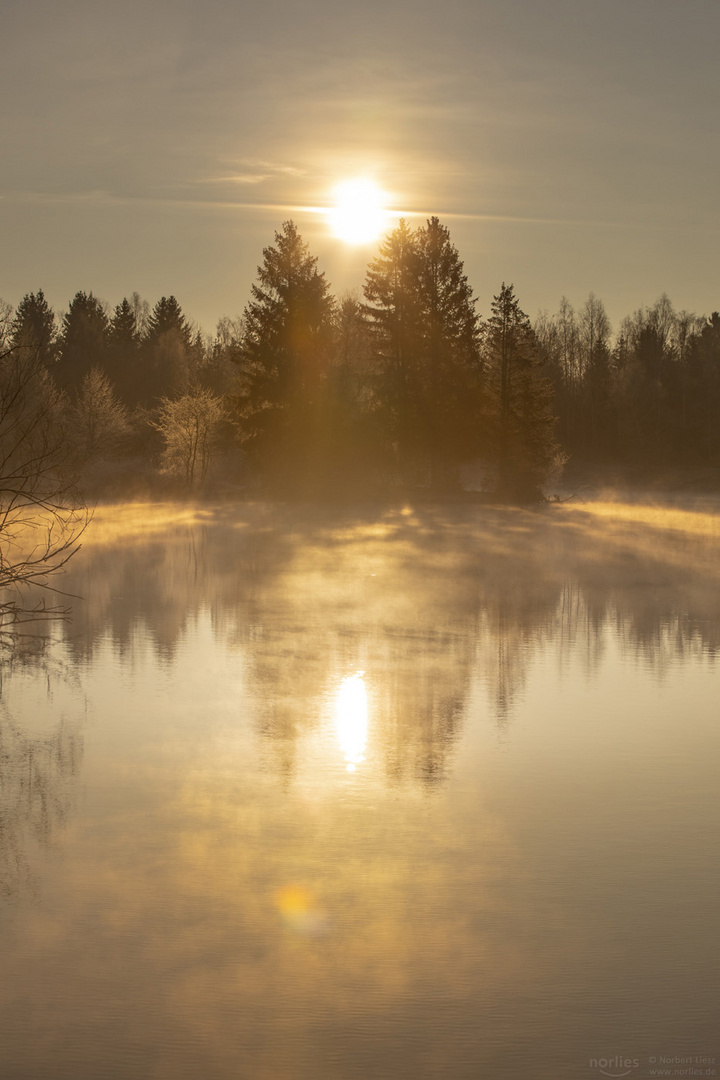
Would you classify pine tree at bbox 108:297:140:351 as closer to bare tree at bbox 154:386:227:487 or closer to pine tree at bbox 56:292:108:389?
pine tree at bbox 56:292:108:389

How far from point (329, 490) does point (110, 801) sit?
48.6 metres

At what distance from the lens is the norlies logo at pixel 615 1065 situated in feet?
16.7

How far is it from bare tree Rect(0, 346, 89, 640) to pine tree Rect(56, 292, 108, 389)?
45938mm

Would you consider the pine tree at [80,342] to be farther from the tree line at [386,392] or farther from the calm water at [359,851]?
the calm water at [359,851]

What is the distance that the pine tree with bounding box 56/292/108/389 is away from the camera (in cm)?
9081

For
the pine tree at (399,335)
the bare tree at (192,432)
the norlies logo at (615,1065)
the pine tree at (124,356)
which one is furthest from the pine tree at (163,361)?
the norlies logo at (615,1065)

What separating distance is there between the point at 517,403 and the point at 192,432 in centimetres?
1776

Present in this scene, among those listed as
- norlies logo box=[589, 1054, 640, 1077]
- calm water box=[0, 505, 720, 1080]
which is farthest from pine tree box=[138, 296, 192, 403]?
norlies logo box=[589, 1054, 640, 1077]

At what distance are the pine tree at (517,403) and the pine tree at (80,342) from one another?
4146 cm

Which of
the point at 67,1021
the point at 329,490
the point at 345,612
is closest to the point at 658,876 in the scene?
the point at 67,1021

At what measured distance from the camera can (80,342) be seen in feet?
309

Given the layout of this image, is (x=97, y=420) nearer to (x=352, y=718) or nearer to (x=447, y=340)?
(x=447, y=340)

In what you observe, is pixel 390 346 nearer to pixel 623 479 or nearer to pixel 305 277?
pixel 305 277

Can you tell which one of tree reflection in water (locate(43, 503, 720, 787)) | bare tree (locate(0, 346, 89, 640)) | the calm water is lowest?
the calm water
